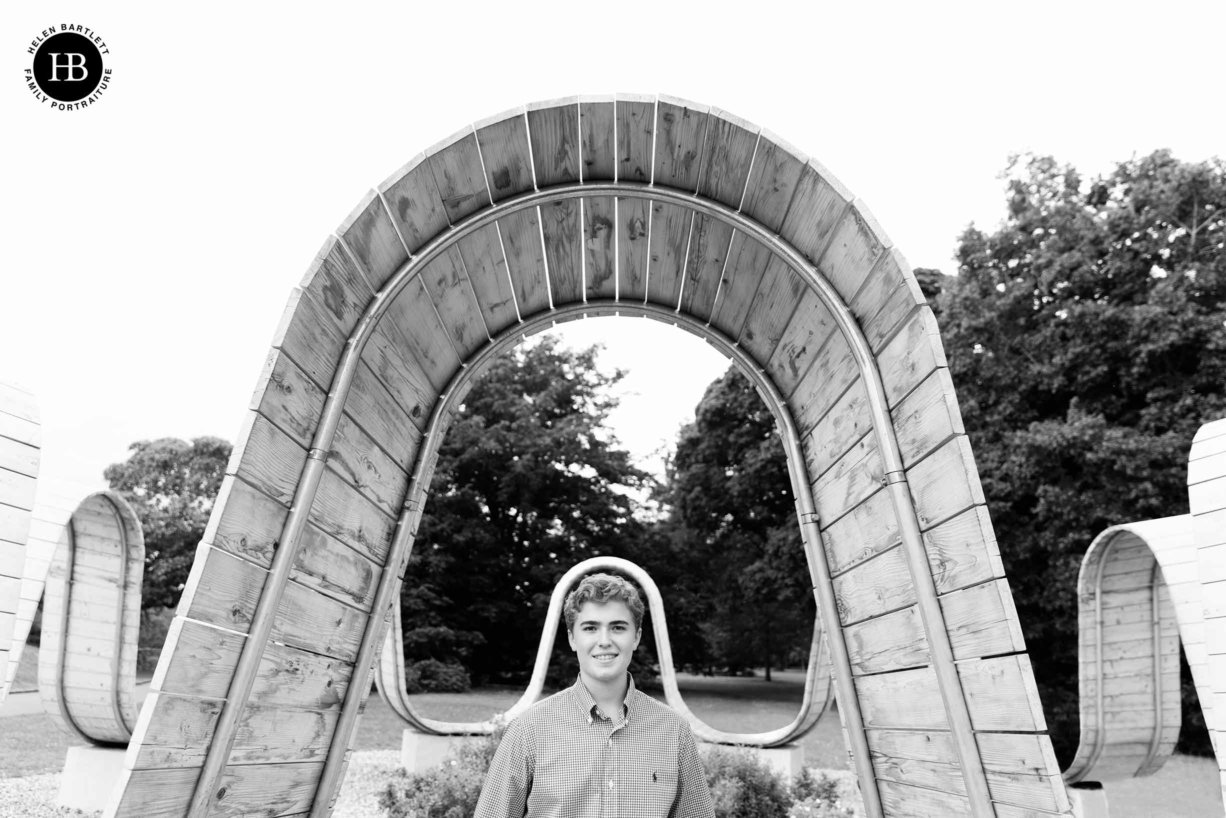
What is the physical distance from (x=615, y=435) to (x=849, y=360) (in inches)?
736

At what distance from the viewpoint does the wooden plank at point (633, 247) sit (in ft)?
10.2

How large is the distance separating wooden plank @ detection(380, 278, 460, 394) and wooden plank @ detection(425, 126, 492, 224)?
29cm

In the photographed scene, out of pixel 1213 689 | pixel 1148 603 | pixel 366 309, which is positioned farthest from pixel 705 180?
pixel 1148 603

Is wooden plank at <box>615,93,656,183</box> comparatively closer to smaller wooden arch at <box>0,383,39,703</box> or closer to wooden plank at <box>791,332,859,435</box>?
wooden plank at <box>791,332,859,435</box>

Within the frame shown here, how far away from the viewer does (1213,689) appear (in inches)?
118

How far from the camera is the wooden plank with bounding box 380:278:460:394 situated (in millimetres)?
2820

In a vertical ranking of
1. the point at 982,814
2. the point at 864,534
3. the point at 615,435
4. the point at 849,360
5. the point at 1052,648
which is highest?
the point at 615,435

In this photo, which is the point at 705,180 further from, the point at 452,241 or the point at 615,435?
the point at 615,435

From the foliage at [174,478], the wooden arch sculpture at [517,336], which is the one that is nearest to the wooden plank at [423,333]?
the wooden arch sculpture at [517,336]

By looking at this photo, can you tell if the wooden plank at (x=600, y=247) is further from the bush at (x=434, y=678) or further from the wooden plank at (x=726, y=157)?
the bush at (x=434, y=678)

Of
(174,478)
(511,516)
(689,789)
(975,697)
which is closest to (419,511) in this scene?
(689,789)

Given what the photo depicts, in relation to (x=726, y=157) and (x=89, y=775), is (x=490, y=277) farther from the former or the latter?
(x=89, y=775)

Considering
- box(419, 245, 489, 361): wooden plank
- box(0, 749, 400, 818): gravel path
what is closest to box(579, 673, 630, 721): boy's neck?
box(419, 245, 489, 361): wooden plank

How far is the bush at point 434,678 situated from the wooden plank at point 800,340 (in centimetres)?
1582
